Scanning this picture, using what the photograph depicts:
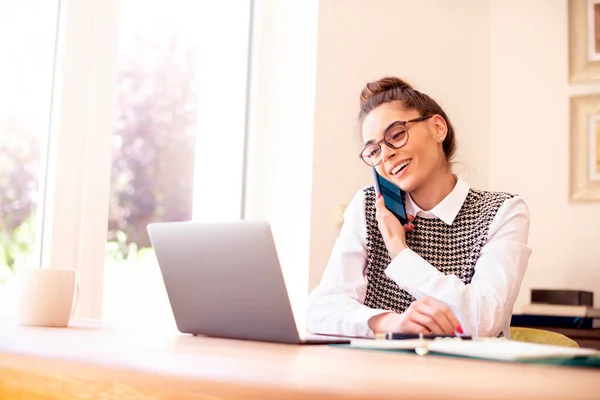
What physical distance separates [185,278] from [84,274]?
1295 mm

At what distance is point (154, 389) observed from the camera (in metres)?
0.61

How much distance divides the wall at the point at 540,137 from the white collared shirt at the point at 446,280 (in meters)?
1.44

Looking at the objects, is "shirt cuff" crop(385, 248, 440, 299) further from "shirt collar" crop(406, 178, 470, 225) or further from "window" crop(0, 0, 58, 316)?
"window" crop(0, 0, 58, 316)

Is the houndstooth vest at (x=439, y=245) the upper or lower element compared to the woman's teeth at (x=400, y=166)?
lower

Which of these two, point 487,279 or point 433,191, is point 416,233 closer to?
point 433,191

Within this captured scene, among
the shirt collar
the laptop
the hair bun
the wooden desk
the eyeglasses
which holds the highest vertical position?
the hair bun

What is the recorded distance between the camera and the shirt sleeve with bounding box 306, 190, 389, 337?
1.60 metres

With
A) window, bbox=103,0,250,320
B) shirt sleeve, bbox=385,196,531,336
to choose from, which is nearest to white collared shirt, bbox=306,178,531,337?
shirt sleeve, bbox=385,196,531,336

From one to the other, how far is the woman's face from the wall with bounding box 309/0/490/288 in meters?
0.93

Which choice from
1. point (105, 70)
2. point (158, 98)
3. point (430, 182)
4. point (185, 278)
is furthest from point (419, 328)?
point (158, 98)

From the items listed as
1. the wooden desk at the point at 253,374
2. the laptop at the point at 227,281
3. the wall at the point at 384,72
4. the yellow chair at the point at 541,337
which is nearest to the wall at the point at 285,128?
the wall at the point at 384,72

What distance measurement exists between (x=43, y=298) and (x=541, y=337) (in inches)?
→ 37.9

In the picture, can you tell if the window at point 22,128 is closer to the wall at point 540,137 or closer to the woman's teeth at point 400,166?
the woman's teeth at point 400,166

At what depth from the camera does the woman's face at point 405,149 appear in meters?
1.92
